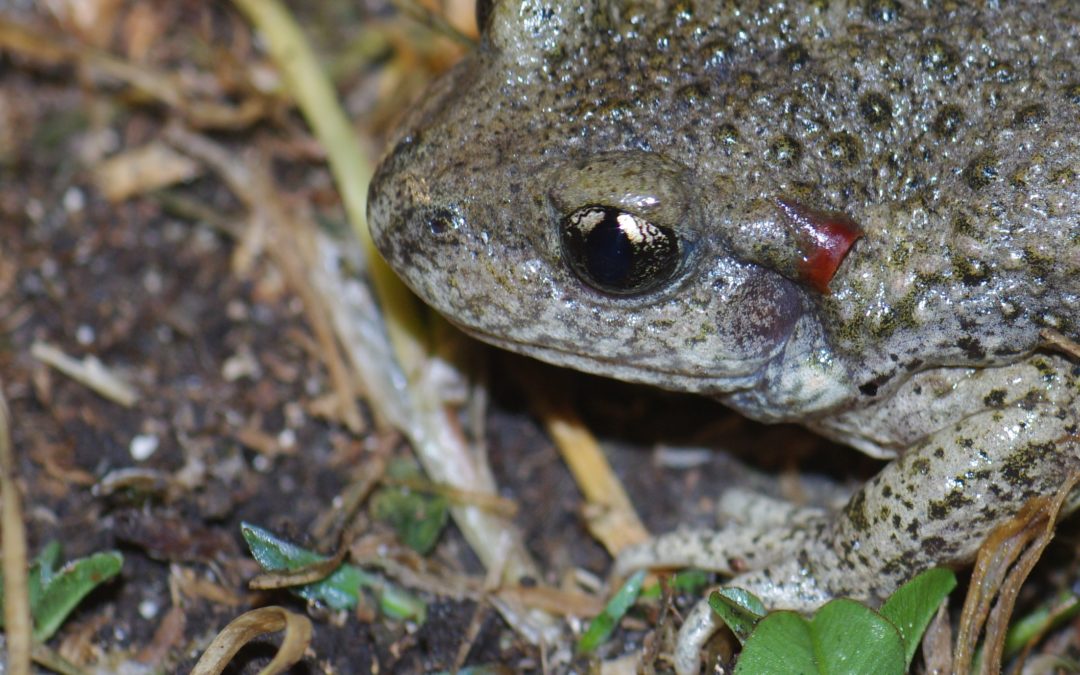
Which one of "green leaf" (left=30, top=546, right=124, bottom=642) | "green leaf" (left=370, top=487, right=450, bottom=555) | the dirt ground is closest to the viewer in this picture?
"green leaf" (left=30, top=546, right=124, bottom=642)

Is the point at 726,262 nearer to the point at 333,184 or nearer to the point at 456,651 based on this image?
the point at 456,651

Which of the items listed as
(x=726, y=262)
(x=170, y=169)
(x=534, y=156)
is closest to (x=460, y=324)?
(x=534, y=156)

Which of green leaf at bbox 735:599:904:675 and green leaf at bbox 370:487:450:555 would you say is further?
green leaf at bbox 370:487:450:555

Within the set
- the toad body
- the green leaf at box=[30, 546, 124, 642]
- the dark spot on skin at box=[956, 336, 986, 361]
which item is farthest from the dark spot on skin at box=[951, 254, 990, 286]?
the green leaf at box=[30, 546, 124, 642]

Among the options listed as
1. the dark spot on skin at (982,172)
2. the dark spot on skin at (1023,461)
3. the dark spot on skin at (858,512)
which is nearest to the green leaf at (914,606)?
the dark spot on skin at (858,512)

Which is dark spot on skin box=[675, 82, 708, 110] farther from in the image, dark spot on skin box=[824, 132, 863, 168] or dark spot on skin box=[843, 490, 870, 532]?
dark spot on skin box=[843, 490, 870, 532]

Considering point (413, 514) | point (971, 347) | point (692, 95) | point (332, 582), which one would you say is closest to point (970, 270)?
point (971, 347)
